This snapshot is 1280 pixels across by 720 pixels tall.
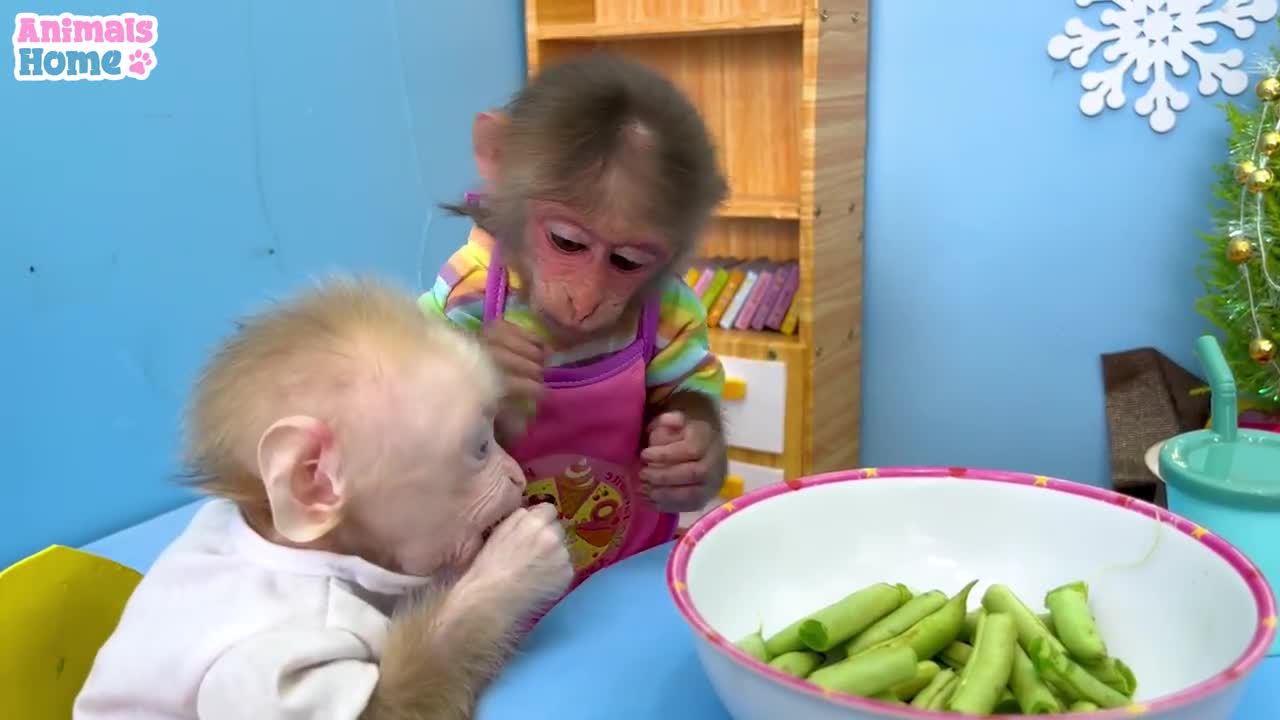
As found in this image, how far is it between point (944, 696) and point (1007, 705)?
37 mm

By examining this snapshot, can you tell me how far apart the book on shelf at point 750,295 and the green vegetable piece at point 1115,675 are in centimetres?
136

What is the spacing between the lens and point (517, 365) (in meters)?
0.92

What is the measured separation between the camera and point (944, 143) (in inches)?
75.7

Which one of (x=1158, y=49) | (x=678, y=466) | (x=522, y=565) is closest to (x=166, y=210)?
(x=678, y=466)

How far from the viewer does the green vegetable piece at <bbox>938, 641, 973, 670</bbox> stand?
618mm

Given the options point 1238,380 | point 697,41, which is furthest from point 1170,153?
point 697,41

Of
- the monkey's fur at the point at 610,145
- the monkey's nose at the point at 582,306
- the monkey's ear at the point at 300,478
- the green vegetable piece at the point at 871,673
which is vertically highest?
the monkey's fur at the point at 610,145

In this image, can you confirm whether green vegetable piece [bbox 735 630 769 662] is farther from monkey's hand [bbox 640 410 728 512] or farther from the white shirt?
monkey's hand [bbox 640 410 728 512]

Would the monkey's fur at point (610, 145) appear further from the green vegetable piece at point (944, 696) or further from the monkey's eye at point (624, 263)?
the green vegetable piece at point (944, 696)

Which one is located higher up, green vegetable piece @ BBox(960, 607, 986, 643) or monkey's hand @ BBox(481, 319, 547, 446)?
monkey's hand @ BBox(481, 319, 547, 446)

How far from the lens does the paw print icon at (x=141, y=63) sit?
133 centimetres

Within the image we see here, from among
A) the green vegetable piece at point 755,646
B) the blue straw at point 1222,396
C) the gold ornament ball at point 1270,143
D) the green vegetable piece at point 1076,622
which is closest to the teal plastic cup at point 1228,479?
the blue straw at point 1222,396

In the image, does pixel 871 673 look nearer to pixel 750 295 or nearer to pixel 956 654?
pixel 956 654

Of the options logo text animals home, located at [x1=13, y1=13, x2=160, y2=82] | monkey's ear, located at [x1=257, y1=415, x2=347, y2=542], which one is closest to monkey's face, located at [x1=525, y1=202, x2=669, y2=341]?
monkey's ear, located at [x1=257, y1=415, x2=347, y2=542]
